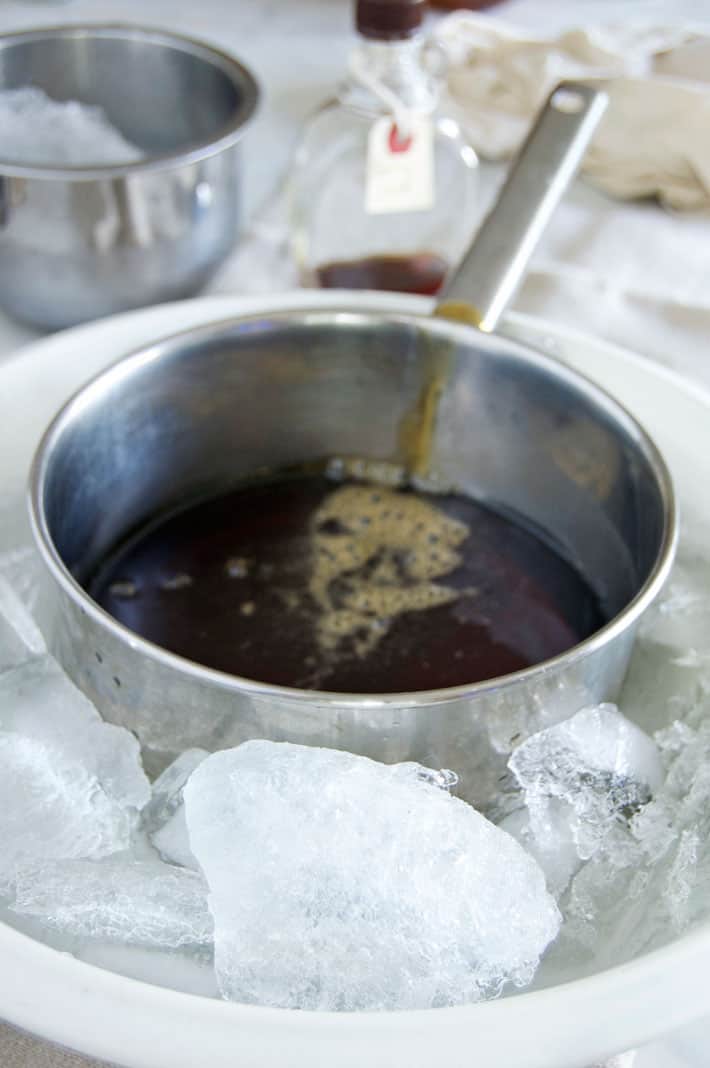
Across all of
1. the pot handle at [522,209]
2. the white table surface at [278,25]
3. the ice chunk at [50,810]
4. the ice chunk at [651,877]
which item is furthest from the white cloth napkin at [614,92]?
the ice chunk at [50,810]

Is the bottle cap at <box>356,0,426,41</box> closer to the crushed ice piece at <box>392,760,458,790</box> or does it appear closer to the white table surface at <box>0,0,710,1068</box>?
the white table surface at <box>0,0,710,1068</box>

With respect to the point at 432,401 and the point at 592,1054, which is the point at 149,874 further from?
the point at 432,401

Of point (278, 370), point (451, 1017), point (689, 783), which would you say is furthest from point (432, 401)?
point (451, 1017)

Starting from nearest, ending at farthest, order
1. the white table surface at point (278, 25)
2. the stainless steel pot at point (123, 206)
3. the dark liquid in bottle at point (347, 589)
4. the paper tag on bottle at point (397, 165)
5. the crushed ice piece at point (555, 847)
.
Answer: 1. the crushed ice piece at point (555, 847)
2. the dark liquid in bottle at point (347, 589)
3. the stainless steel pot at point (123, 206)
4. the paper tag on bottle at point (397, 165)
5. the white table surface at point (278, 25)

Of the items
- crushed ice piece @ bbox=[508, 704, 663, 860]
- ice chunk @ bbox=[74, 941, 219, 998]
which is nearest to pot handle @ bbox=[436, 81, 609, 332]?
crushed ice piece @ bbox=[508, 704, 663, 860]

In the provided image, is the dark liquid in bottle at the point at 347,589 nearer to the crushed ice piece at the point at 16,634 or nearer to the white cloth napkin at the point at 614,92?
the crushed ice piece at the point at 16,634

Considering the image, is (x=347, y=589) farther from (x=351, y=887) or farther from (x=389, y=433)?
(x=351, y=887)

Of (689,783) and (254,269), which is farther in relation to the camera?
(254,269)

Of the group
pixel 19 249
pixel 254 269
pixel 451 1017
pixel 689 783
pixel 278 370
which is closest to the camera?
pixel 451 1017
